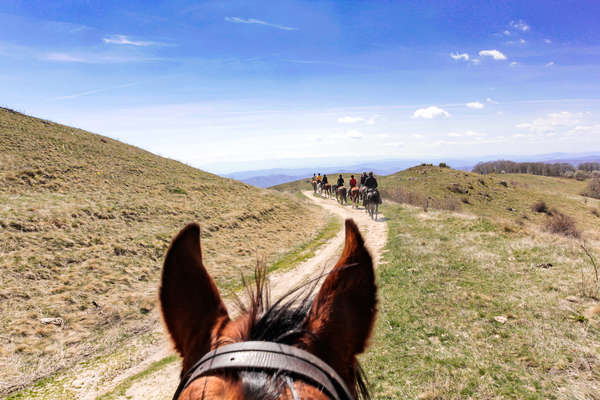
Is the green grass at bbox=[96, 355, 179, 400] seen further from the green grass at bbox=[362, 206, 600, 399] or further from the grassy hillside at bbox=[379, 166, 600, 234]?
the grassy hillside at bbox=[379, 166, 600, 234]

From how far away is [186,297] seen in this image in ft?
5.51

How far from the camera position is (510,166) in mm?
115125

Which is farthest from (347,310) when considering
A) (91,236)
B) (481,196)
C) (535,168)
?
(535,168)

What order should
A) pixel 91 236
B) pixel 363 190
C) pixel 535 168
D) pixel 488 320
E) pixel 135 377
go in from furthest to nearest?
1. pixel 535 168
2. pixel 363 190
3. pixel 91 236
4. pixel 488 320
5. pixel 135 377

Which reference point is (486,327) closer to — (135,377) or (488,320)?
(488,320)

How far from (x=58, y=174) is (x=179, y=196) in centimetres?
738

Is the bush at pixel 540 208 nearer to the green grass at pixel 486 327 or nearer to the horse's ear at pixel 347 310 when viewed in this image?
the green grass at pixel 486 327

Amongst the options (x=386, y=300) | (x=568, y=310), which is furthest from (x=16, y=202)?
(x=568, y=310)

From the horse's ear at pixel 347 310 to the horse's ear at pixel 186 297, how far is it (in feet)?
1.75

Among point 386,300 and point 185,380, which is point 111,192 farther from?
point 185,380

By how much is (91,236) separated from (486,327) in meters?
14.1

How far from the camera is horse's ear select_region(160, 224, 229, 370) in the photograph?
5.32 feet

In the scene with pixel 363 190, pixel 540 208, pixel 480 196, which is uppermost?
pixel 363 190

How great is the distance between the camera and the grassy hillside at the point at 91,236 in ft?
23.8
